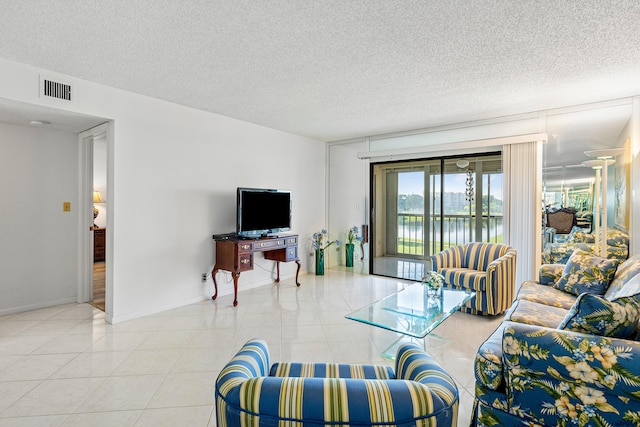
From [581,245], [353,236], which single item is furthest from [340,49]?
[353,236]

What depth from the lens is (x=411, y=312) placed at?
2734mm

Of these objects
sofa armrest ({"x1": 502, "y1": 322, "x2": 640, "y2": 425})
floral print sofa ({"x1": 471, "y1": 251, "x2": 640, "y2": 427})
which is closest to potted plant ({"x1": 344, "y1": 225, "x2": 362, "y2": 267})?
floral print sofa ({"x1": 471, "y1": 251, "x2": 640, "y2": 427})

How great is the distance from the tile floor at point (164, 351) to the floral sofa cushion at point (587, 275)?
0.80 metres

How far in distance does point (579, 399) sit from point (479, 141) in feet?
12.1

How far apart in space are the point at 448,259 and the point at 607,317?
2.65 metres

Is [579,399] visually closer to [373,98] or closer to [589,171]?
[373,98]

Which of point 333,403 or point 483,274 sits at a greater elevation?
point 333,403

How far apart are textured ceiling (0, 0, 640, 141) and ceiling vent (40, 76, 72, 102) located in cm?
13

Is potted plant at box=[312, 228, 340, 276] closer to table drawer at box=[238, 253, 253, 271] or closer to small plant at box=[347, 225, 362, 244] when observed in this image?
small plant at box=[347, 225, 362, 244]

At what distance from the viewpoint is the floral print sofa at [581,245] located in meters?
3.62

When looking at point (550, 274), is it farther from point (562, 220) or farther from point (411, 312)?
point (411, 312)

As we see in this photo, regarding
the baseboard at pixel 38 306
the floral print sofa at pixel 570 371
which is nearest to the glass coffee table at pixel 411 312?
the floral print sofa at pixel 570 371

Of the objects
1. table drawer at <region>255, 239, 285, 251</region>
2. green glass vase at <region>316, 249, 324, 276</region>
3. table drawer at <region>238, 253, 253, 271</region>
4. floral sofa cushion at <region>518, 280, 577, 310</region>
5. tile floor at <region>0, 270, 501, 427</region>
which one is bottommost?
tile floor at <region>0, 270, 501, 427</region>

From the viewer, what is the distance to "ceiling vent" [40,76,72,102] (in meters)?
2.96
